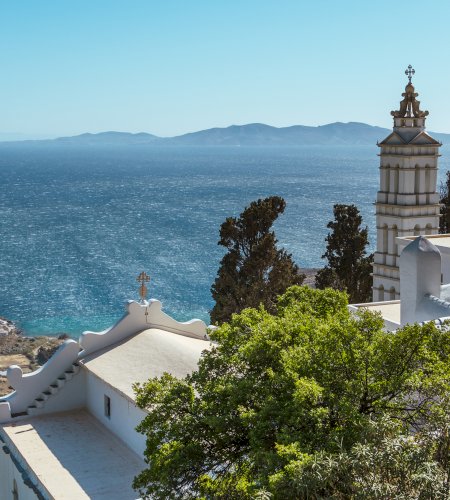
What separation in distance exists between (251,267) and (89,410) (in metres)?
16.4

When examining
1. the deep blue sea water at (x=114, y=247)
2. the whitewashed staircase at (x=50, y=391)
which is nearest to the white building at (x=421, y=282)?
the whitewashed staircase at (x=50, y=391)

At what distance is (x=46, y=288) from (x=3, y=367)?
26280 millimetres

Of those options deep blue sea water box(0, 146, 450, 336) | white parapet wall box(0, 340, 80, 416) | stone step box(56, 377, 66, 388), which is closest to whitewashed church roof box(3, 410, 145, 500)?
white parapet wall box(0, 340, 80, 416)

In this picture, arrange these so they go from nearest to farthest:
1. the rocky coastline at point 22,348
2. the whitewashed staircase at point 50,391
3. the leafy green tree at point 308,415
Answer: the leafy green tree at point 308,415, the whitewashed staircase at point 50,391, the rocky coastline at point 22,348

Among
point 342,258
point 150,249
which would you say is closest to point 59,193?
point 150,249

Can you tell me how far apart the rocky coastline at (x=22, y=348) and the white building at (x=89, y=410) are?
2760 cm

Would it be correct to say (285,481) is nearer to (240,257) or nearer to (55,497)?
(55,497)

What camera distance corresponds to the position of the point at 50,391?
20.6 meters

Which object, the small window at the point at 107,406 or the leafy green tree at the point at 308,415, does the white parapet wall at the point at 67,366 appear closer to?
the small window at the point at 107,406

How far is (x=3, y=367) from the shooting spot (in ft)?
A: 169

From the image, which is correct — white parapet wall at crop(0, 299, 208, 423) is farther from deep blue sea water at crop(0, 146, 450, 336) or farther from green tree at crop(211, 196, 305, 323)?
deep blue sea water at crop(0, 146, 450, 336)

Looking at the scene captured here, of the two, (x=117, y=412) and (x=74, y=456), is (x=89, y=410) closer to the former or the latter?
(x=117, y=412)

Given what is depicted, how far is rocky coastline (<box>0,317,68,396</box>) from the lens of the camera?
52.2 m

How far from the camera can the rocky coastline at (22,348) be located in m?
52.2
